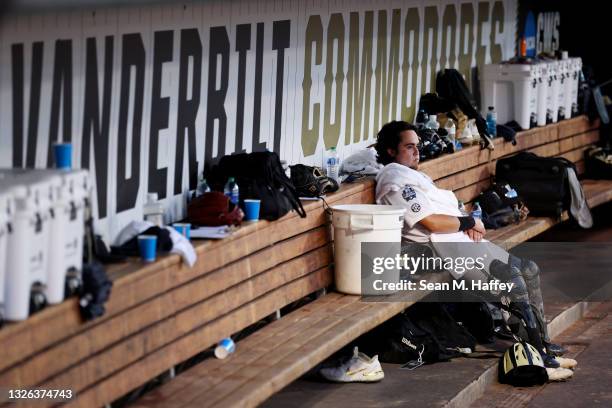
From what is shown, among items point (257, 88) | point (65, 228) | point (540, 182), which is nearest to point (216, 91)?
point (257, 88)

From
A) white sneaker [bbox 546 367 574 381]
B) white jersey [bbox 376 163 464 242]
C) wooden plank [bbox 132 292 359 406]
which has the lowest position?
white sneaker [bbox 546 367 574 381]

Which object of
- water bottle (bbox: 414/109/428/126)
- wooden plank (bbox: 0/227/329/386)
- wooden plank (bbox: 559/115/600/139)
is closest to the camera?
wooden plank (bbox: 0/227/329/386)

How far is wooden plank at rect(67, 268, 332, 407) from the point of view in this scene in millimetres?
5207

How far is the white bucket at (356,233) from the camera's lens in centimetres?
722

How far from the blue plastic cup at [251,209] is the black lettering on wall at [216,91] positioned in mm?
432

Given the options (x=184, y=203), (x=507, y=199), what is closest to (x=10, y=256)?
(x=184, y=203)

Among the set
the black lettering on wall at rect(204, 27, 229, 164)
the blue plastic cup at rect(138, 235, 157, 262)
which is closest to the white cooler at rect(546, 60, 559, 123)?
the black lettering on wall at rect(204, 27, 229, 164)

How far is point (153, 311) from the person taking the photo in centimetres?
560

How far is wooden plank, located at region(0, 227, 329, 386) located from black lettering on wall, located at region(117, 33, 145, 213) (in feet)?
1.73

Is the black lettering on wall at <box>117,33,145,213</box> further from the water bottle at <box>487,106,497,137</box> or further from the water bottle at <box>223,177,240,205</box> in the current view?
the water bottle at <box>487,106,497,137</box>

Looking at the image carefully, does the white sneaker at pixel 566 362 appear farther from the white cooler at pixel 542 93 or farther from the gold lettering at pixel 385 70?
the white cooler at pixel 542 93

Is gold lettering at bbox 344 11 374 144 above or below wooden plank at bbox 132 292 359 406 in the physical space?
above

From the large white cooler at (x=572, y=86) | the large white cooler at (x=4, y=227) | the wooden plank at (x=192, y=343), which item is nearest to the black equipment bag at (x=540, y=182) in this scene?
the large white cooler at (x=572, y=86)

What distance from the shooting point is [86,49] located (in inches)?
227
